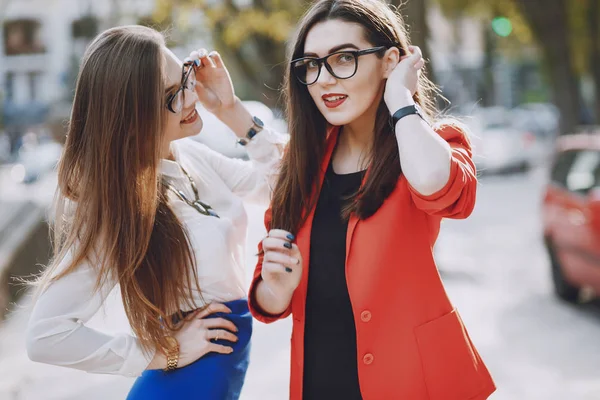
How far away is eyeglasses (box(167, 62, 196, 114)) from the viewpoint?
2.42m

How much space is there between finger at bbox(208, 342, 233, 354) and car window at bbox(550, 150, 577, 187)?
6.12 m

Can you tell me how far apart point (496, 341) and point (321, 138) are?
4902 mm

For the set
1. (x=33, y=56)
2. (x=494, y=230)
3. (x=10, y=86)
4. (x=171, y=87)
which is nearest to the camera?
(x=171, y=87)

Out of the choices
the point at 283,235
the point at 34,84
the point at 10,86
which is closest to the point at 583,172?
the point at 283,235

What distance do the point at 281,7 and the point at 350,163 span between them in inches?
549

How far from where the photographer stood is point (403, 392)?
2.10 m

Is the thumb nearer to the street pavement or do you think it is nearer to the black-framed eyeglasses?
the black-framed eyeglasses

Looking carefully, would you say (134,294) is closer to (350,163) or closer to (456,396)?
(350,163)

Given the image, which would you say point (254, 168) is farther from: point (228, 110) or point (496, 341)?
point (496, 341)

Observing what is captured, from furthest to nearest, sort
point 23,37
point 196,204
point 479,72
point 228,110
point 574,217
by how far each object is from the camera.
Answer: point 23,37, point 479,72, point 574,217, point 228,110, point 196,204

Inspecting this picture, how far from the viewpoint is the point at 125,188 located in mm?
2281

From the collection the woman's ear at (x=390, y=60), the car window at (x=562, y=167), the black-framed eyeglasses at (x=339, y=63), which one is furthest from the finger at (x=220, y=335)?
the car window at (x=562, y=167)

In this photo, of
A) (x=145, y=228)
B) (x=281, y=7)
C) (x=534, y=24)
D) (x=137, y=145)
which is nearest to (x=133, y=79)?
(x=137, y=145)

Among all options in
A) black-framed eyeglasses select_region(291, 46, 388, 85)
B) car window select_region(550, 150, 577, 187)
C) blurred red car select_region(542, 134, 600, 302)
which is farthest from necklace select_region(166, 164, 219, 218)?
car window select_region(550, 150, 577, 187)
